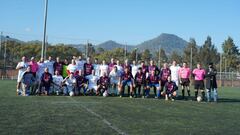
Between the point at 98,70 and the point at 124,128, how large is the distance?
10235mm

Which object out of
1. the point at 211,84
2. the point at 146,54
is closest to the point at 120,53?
the point at 146,54

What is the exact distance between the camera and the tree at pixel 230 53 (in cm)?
5922

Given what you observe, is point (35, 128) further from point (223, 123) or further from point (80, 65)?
point (80, 65)

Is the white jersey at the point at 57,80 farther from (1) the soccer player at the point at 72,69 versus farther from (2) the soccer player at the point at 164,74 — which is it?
(2) the soccer player at the point at 164,74

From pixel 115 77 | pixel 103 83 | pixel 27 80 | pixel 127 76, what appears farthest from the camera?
pixel 115 77

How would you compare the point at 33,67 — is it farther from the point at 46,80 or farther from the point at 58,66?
the point at 58,66

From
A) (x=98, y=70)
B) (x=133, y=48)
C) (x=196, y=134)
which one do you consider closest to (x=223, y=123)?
(x=196, y=134)

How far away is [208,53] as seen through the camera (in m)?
59.2

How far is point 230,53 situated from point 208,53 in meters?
4.11

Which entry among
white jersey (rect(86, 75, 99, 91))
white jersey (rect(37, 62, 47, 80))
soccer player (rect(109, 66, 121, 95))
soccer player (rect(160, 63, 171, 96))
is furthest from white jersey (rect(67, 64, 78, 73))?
soccer player (rect(160, 63, 171, 96))

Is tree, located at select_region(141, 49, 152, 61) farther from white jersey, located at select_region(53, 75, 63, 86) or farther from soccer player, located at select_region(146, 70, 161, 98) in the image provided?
white jersey, located at select_region(53, 75, 63, 86)

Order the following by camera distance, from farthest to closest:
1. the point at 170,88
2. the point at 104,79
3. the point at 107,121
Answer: the point at 104,79 < the point at 170,88 < the point at 107,121

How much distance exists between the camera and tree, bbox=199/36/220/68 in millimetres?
57241

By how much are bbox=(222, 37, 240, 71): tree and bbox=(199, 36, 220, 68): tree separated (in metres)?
1.52
